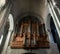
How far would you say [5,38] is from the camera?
9.85 meters

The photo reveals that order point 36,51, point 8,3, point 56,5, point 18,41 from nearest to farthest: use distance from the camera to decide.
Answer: point 56,5 < point 8,3 < point 36,51 < point 18,41

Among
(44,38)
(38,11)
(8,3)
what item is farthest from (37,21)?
(8,3)

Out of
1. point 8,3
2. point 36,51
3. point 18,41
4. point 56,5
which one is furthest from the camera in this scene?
point 18,41

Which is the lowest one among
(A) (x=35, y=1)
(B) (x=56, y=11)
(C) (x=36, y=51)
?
(C) (x=36, y=51)

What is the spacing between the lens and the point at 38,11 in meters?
11.5

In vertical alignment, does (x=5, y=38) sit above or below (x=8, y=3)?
below

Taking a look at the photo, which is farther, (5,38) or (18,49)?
(5,38)

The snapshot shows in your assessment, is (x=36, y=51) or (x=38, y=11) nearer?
(x=36, y=51)

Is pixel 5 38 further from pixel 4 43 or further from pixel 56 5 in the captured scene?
pixel 56 5

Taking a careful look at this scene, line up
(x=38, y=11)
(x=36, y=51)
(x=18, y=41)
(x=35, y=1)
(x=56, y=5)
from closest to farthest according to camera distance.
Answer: (x=56, y=5) → (x=36, y=51) → (x=18, y=41) → (x=35, y=1) → (x=38, y=11)

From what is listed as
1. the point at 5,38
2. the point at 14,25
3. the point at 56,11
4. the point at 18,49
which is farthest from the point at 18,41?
the point at 56,11

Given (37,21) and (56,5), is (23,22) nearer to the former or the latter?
(37,21)

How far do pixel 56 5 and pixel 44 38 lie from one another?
121 inches

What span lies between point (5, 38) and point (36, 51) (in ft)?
8.72
